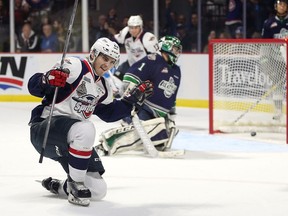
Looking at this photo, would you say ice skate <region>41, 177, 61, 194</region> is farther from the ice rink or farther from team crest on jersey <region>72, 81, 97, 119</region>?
team crest on jersey <region>72, 81, 97, 119</region>

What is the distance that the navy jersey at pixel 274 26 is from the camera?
870 centimetres

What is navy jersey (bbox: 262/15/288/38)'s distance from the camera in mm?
8703

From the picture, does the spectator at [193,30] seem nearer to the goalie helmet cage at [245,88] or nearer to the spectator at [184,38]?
the spectator at [184,38]

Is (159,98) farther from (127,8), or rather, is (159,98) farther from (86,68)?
(127,8)

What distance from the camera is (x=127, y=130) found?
6469mm

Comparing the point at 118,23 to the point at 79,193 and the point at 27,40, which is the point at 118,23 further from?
the point at 79,193

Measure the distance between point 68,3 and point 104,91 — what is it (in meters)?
7.20

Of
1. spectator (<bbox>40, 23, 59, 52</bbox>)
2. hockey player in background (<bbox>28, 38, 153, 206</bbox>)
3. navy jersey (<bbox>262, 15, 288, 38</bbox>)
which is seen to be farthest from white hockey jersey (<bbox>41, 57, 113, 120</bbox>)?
spectator (<bbox>40, 23, 59, 52</bbox>)

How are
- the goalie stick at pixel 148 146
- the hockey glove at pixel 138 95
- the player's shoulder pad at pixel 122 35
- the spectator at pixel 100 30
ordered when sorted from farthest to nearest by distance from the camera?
1. the spectator at pixel 100 30
2. the player's shoulder pad at pixel 122 35
3. the goalie stick at pixel 148 146
4. the hockey glove at pixel 138 95

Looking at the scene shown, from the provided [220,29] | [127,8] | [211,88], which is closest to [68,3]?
[127,8]

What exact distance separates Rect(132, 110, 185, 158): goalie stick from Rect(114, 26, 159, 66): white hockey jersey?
240cm

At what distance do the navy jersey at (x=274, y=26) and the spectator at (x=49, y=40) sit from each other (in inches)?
143

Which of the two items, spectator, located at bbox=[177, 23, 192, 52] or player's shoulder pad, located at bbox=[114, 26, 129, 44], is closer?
player's shoulder pad, located at bbox=[114, 26, 129, 44]

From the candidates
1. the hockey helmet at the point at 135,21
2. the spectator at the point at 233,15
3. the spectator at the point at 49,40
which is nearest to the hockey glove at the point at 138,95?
the hockey helmet at the point at 135,21
